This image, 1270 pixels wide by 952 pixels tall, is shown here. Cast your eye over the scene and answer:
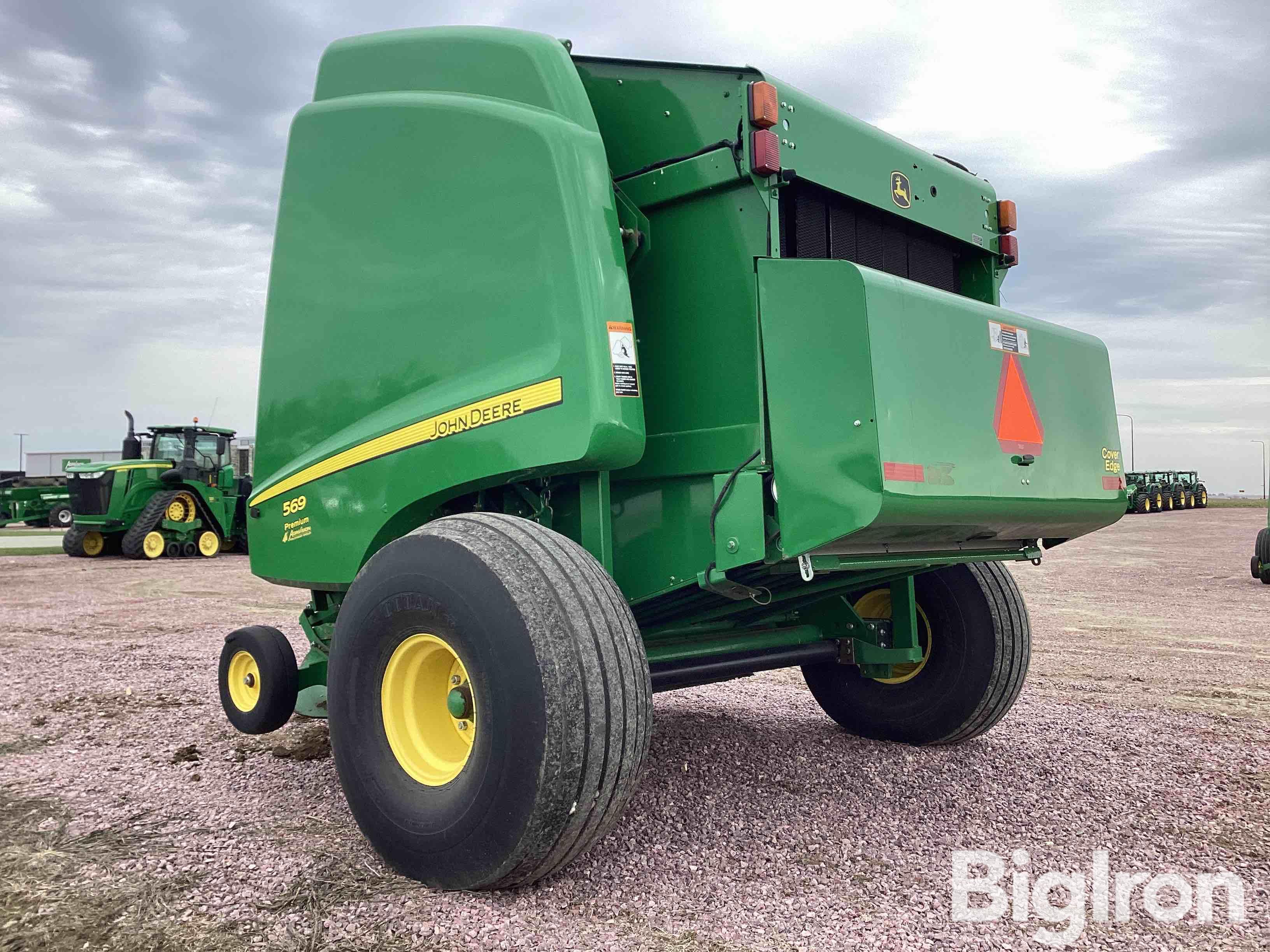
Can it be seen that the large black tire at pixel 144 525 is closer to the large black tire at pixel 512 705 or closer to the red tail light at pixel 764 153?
the large black tire at pixel 512 705

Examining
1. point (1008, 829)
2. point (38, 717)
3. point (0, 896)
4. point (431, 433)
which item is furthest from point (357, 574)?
point (38, 717)

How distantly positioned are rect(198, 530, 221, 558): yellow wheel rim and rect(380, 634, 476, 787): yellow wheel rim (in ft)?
56.4

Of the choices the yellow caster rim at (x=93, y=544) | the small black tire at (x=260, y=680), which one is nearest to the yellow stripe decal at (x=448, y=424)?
the small black tire at (x=260, y=680)

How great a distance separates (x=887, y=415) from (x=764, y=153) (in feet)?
3.32

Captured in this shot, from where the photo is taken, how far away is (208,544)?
62.9 feet

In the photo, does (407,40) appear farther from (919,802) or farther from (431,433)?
(919,802)

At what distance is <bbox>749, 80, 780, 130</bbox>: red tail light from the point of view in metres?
3.44

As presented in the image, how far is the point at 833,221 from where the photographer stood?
12.8 feet

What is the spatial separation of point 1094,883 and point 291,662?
125 inches

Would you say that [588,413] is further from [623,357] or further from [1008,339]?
[1008,339]

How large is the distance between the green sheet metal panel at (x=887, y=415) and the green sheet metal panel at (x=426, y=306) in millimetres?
531

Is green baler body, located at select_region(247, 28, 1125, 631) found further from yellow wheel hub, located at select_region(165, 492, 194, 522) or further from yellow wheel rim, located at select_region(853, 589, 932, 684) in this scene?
yellow wheel hub, located at select_region(165, 492, 194, 522)

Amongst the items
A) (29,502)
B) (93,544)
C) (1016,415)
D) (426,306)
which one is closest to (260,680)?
(426,306)

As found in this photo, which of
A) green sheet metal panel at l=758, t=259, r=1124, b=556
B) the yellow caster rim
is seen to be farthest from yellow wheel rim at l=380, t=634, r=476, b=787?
the yellow caster rim
